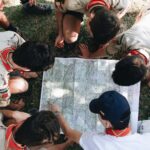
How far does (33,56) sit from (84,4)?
0.55m

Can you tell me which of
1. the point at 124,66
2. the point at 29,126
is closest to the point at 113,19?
the point at 124,66

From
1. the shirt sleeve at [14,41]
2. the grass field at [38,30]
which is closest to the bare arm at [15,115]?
the grass field at [38,30]

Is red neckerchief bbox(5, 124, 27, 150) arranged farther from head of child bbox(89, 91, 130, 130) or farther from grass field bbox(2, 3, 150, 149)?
grass field bbox(2, 3, 150, 149)

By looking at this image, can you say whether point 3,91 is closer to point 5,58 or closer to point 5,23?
point 5,58

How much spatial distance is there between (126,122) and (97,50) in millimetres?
806

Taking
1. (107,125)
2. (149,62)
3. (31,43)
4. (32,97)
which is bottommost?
(32,97)

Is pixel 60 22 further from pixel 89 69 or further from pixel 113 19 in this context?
pixel 113 19

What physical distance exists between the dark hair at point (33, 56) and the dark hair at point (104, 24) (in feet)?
0.86

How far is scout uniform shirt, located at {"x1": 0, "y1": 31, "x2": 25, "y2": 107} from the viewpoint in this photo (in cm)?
203

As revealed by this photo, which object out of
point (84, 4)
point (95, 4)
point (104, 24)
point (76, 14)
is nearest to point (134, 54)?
point (104, 24)

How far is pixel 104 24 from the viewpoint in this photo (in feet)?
6.66

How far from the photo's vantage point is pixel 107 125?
6.24ft

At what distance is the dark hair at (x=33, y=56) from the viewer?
1954mm

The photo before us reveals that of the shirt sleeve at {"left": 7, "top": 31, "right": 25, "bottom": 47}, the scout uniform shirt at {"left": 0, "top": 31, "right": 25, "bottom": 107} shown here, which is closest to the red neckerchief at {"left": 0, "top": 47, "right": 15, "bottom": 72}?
the scout uniform shirt at {"left": 0, "top": 31, "right": 25, "bottom": 107}
